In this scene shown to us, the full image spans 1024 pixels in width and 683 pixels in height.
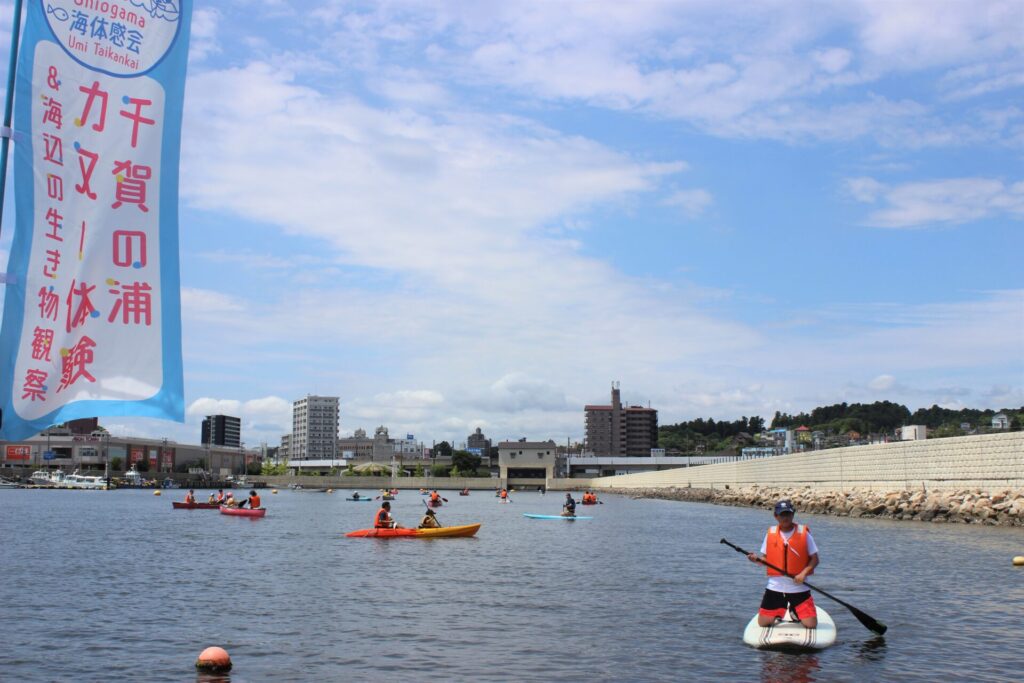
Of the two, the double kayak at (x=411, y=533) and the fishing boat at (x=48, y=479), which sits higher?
the double kayak at (x=411, y=533)

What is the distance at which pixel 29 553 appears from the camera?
39.1 metres

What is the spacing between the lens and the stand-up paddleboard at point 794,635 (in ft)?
57.7

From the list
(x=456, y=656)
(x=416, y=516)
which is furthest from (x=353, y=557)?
(x=416, y=516)

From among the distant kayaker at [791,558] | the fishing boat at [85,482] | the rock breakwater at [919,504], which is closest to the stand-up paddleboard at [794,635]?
the distant kayaker at [791,558]

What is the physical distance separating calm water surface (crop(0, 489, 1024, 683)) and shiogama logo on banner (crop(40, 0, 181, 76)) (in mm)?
11607

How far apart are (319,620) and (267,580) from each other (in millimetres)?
8473

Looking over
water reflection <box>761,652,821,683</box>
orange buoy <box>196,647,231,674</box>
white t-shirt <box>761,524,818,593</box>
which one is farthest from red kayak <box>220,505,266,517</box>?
white t-shirt <box>761,524,818,593</box>

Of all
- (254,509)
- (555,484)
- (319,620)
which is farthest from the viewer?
(555,484)

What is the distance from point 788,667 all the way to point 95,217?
14401 millimetres

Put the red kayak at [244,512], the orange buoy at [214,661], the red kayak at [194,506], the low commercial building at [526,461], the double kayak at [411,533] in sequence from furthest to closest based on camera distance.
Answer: the low commercial building at [526,461] → the red kayak at [194,506] → the red kayak at [244,512] → the double kayak at [411,533] → the orange buoy at [214,661]

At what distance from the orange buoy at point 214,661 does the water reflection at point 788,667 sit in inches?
380

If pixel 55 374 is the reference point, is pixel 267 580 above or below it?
below

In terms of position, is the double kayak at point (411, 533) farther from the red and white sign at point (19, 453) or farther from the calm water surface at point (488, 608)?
the red and white sign at point (19, 453)

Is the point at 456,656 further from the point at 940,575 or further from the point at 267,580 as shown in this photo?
→ the point at 940,575
